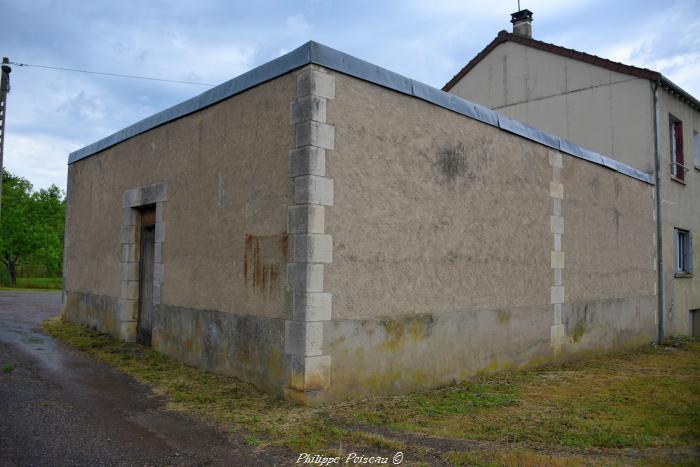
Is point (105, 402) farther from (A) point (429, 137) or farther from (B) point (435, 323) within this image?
(A) point (429, 137)

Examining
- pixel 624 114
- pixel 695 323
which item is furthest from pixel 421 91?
pixel 695 323

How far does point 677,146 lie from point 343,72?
1193cm

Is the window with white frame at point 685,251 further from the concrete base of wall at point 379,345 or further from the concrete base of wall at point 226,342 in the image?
the concrete base of wall at point 226,342

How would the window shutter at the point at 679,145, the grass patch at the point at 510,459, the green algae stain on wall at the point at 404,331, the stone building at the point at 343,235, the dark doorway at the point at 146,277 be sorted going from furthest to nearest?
the window shutter at the point at 679,145, the dark doorway at the point at 146,277, the green algae stain on wall at the point at 404,331, the stone building at the point at 343,235, the grass patch at the point at 510,459

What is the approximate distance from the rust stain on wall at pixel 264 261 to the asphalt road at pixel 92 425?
163cm

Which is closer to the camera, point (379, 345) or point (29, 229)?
point (379, 345)

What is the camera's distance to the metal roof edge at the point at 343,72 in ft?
19.5

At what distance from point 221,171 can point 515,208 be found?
176 inches

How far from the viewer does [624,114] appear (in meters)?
12.9

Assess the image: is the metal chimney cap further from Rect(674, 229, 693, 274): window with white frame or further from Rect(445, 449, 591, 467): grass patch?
Rect(445, 449, 591, 467): grass patch

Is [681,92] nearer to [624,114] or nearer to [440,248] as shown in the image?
[624,114]

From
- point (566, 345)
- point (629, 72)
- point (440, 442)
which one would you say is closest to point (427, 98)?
point (440, 442)

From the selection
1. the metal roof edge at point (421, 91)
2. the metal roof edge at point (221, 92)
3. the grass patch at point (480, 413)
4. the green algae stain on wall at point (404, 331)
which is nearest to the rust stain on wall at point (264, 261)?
the grass patch at point (480, 413)

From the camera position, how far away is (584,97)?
13594mm
